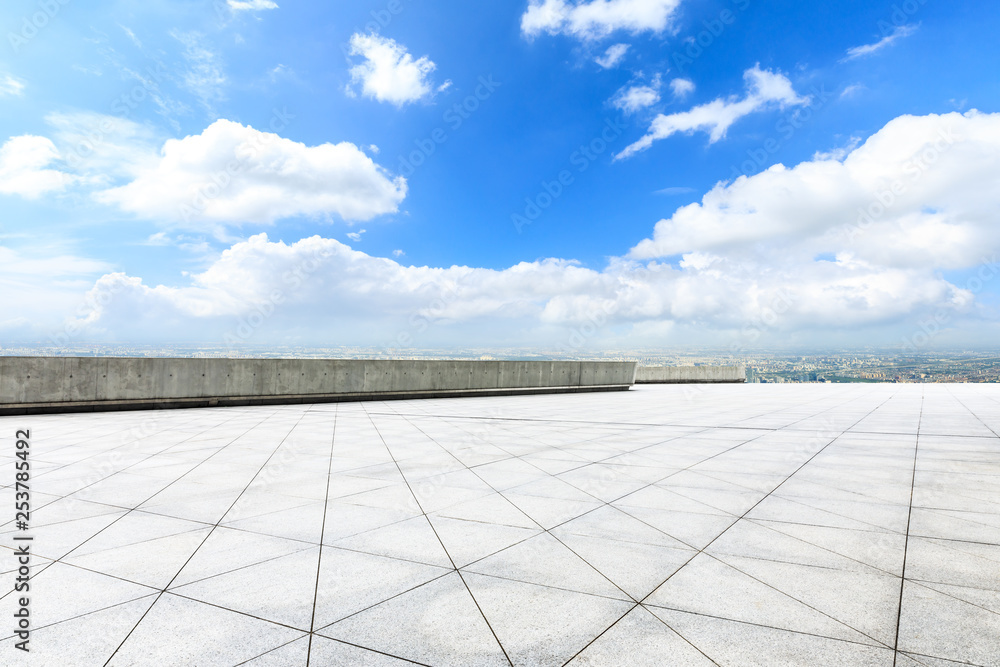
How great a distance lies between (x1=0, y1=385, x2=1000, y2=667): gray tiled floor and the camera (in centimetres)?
271

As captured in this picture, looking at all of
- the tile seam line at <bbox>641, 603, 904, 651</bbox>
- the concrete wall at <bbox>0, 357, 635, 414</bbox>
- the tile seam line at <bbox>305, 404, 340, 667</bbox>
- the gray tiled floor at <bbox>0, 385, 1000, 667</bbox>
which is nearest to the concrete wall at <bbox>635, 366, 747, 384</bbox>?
the concrete wall at <bbox>0, 357, 635, 414</bbox>

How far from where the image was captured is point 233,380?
13.6 meters

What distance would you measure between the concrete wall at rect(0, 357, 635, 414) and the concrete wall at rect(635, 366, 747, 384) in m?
12.7

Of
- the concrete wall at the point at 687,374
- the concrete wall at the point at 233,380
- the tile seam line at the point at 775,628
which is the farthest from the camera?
the concrete wall at the point at 687,374

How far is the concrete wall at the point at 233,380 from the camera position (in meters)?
11.4

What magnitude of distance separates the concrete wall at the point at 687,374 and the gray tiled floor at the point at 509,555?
22027 millimetres

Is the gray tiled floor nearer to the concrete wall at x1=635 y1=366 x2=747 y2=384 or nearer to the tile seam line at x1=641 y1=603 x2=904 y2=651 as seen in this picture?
the tile seam line at x1=641 y1=603 x2=904 y2=651

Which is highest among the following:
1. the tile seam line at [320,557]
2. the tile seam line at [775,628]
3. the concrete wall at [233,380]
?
the concrete wall at [233,380]

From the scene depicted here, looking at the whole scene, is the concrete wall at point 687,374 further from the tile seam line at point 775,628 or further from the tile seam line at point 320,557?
the tile seam line at point 775,628

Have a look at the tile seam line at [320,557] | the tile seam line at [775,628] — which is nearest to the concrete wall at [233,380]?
the tile seam line at [320,557]

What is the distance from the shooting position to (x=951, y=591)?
3250 mm

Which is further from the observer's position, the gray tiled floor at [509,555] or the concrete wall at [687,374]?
the concrete wall at [687,374]

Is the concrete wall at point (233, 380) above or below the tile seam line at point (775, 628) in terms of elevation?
above

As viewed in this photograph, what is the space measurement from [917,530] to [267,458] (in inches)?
315
